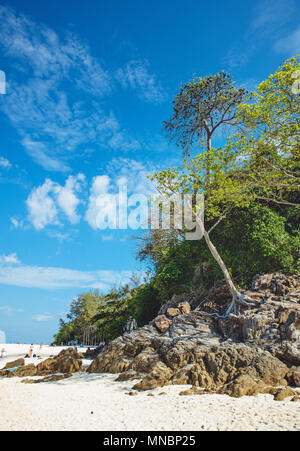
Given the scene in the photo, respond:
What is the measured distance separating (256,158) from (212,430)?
40.5 feet

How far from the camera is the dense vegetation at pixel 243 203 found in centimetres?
1310

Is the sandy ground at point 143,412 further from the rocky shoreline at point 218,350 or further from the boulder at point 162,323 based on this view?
the boulder at point 162,323

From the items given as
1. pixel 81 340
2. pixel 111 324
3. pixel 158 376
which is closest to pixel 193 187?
pixel 158 376

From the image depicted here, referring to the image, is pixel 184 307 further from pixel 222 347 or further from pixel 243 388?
pixel 243 388

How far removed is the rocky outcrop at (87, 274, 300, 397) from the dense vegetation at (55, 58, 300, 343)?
1.99 meters

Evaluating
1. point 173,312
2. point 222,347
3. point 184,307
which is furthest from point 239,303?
point 173,312

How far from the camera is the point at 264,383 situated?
9531 mm

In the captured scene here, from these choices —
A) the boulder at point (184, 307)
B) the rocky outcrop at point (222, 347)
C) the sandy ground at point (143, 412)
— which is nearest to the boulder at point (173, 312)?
the rocky outcrop at point (222, 347)

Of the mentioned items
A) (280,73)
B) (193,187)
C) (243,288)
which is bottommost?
(243,288)

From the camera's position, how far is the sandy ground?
281 inches

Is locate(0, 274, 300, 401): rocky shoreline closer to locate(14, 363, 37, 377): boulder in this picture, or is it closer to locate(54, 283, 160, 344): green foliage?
locate(14, 363, 37, 377): boulder

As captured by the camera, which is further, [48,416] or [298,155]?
[298,155]

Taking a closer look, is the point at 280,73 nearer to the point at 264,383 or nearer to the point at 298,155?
the point at 298,155

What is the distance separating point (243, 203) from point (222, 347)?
923 centimetres
